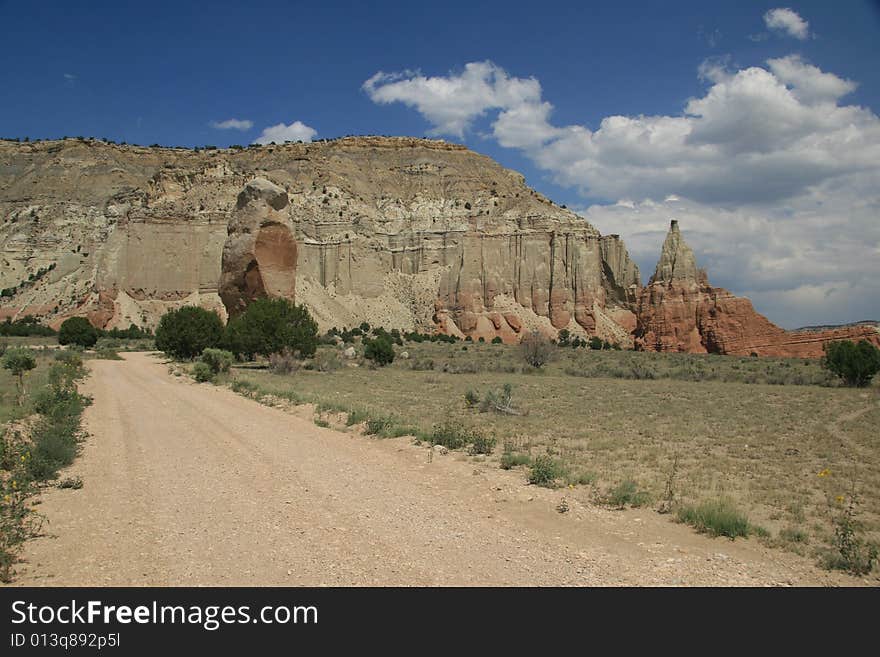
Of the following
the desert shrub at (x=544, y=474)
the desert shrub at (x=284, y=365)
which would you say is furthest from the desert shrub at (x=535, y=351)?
the desert shrub at (x=544, y=474)

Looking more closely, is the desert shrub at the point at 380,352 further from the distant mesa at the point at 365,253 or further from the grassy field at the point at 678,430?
the distant mesa at the point at 365,253

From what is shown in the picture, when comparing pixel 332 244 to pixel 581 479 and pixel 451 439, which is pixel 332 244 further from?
pixel 581 479

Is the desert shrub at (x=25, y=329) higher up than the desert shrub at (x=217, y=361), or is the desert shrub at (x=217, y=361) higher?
the desert shrub at (x=25, y=329)

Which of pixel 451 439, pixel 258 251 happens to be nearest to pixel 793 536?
pixel 451 439

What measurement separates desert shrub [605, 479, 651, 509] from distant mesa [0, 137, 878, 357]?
195ft

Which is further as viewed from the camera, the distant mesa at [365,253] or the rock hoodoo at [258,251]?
the distant mesa at [365,253]

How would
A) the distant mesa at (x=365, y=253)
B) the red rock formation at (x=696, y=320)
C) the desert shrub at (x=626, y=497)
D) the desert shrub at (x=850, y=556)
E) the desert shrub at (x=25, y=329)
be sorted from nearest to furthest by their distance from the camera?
the desert shrub at (x=850, y=556) < the desert shrub at (x=626, y=497) < the desert shrub at (x=25, y=329) < the red rock formation at (x=696, y=320) < the distant mesa at (x=365, y=253)

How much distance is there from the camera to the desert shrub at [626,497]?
308 inches

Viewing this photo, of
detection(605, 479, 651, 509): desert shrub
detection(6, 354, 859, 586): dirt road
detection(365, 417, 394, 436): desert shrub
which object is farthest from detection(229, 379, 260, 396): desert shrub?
detection(605, 479, 651, 509): desert shrub

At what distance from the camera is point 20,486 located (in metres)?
7.70

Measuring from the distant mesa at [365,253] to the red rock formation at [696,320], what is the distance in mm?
157
